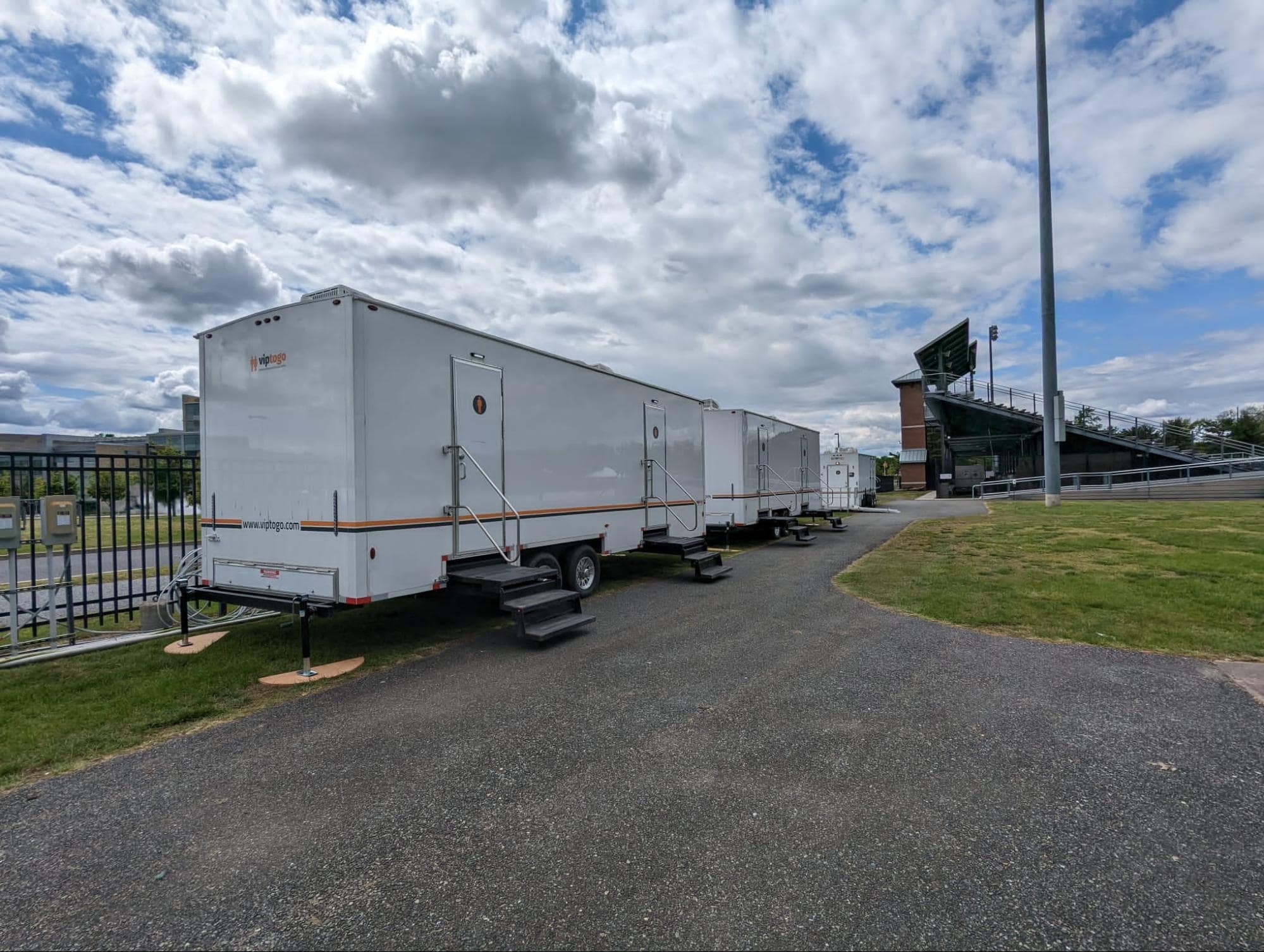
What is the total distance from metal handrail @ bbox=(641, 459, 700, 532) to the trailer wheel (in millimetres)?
2691

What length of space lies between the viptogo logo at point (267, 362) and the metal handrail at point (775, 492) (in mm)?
10856

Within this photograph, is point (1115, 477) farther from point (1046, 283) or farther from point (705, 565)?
point (705, 565)

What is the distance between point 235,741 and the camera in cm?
425

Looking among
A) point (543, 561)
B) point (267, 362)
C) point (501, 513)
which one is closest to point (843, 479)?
point (543, 561)

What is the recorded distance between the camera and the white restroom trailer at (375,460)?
573 cm

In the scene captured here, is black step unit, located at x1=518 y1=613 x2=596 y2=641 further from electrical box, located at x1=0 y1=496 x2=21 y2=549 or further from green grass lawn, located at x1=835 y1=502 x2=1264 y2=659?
electrical box, located at x1=0 y1=496 x2=21 y2=549

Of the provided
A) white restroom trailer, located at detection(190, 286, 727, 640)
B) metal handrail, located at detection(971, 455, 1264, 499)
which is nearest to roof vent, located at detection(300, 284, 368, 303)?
white restroom trailer, located at detection(190, 286, 727, 640)

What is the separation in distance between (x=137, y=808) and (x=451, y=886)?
2043 mm

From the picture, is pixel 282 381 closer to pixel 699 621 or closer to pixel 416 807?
pixel 416 807

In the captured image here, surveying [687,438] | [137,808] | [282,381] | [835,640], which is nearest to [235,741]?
[137,808]

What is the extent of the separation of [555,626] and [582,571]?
247cm

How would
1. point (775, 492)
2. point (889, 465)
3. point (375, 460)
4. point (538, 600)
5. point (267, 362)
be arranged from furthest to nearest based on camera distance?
point (889, 465)
point (775, 492)
point (538, 600)
point (267, 362)
point (375, 460)

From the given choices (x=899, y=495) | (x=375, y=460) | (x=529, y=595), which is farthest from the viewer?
(x=899, y=495)

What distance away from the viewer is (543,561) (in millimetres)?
8234
